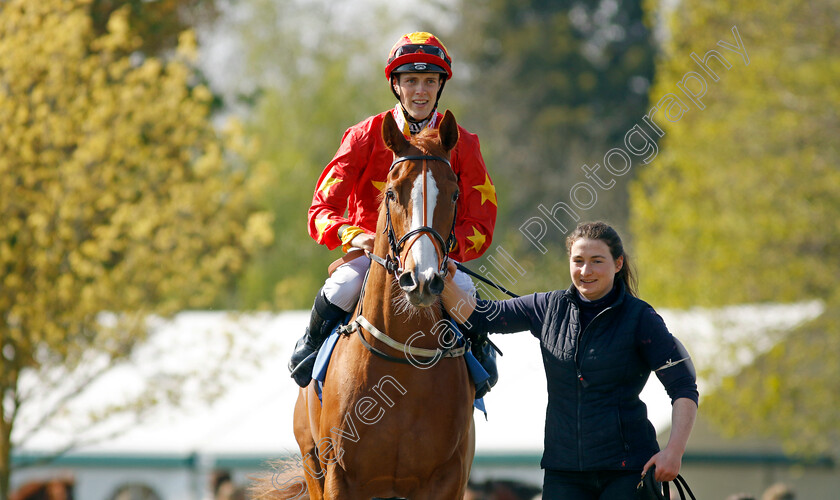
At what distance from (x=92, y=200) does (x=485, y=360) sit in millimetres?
7778

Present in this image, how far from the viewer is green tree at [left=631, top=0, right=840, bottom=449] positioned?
15.6 meters

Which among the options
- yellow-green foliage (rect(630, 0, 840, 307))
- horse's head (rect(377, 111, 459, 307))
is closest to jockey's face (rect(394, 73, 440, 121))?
horse's head (rect(377, 111, 459, 307))

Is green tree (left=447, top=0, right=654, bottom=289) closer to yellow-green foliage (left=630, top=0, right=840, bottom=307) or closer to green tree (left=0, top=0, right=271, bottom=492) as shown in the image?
yellow-green foliage (left=630, top=0, right=840, bottom=307)

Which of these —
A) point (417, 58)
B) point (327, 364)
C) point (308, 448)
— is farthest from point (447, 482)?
point (417, 58)

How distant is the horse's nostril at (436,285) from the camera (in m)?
3.95

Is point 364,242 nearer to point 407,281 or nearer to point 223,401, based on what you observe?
point 407,281

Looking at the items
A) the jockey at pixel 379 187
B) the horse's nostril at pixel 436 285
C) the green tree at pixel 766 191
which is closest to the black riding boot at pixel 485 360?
the jockey at pixel 379 187

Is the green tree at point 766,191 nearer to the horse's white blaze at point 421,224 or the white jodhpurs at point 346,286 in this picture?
the white jodhpurs at point 346,286

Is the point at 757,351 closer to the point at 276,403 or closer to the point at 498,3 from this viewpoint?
the point at 276,403

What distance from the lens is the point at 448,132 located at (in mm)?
4516

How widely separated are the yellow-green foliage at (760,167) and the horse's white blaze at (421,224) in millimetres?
13020

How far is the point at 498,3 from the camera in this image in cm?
3794

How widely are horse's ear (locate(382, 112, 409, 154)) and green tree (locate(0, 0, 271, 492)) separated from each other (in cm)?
785

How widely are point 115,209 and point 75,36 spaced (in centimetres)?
212
